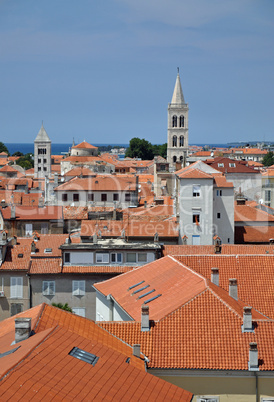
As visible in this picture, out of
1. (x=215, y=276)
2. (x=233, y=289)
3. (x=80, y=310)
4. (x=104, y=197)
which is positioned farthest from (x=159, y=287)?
(x=104, y=197)

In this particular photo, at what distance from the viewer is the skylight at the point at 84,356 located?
58.2ft

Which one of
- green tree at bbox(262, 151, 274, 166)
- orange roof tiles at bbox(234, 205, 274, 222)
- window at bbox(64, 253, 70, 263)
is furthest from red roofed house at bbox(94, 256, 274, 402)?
green tree at bbox(262, 151, 274, 166)

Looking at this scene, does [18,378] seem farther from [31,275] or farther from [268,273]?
[31,275]

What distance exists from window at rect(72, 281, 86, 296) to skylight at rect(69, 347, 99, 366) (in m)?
20.8

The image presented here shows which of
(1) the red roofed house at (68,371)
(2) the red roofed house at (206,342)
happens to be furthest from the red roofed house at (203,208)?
(1) the red roofed house at (68,371)

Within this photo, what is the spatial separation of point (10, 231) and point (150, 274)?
27.3 metres

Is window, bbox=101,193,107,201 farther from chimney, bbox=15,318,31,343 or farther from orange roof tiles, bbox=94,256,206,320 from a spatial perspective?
chimney, bbox=15,318,31,343

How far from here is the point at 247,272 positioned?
30.7 metres

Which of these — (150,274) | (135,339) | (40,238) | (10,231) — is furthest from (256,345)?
(10,231)

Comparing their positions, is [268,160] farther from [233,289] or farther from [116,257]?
[233,289]

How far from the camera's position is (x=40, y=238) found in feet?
147

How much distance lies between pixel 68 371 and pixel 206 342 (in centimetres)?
741

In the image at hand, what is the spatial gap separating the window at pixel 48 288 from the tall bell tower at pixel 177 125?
88.0 metres

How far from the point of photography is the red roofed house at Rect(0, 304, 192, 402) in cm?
1524
